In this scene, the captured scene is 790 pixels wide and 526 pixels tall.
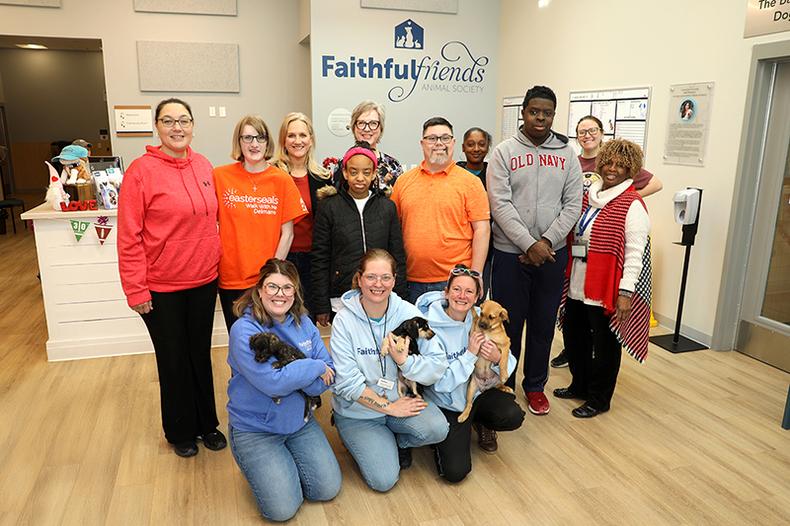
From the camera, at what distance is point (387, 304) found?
2.52 m

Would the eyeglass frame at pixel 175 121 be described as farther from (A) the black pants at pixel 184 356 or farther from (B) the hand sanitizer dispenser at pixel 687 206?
(B) the hand sanitizer dispenser at pixel 687 206

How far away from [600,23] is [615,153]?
284cm

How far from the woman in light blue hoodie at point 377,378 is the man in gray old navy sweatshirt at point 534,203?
72cm

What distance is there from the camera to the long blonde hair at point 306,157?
2.95m

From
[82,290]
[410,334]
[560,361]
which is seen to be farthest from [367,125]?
[82,290]

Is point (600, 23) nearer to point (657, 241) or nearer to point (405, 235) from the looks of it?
point (657, 241)

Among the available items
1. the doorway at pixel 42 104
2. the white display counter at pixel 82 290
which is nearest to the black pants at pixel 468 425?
the white display counter at pixel 82 290

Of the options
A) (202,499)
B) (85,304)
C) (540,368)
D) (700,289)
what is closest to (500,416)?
(540,368)

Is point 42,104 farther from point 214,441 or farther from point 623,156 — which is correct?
point 623,156

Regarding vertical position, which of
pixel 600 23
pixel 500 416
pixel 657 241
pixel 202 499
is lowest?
pixel 202 499

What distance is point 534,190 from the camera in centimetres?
289

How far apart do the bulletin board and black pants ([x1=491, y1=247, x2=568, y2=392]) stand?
225cm

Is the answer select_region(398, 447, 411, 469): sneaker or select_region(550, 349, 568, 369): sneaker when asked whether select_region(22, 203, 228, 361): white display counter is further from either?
select_region(550, 349, 568, 369): sneaker

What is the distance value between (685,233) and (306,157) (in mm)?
2701
